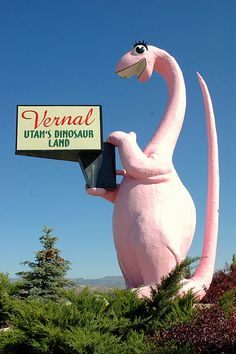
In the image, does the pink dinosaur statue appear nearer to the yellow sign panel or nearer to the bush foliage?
the yellow sign panel

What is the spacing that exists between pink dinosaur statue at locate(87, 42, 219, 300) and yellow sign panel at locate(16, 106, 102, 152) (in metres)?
0.45

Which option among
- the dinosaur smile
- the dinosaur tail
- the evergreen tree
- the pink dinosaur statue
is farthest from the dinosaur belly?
the evergreen tree

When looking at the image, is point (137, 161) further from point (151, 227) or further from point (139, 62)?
point (139, 62)

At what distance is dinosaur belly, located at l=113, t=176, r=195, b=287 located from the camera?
6340mm

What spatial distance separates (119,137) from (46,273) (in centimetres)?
484

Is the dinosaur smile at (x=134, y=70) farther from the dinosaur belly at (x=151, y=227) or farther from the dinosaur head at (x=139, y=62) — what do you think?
the dinosaur belly at (x=151, y=227)

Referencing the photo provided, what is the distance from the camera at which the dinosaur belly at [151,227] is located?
6.34 m

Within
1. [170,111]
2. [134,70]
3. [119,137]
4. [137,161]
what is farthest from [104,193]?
[134,70]

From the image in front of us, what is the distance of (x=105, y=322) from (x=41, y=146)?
362cm

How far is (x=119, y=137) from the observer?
7.08 m

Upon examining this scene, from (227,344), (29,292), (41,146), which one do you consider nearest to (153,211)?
(41,146)

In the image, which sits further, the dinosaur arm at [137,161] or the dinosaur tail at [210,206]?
the dinosaur tail at [210,206]

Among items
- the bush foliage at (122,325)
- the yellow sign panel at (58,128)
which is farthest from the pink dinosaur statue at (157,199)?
the bush foliage at (122,325)

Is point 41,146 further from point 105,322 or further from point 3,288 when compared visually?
point 105,322
